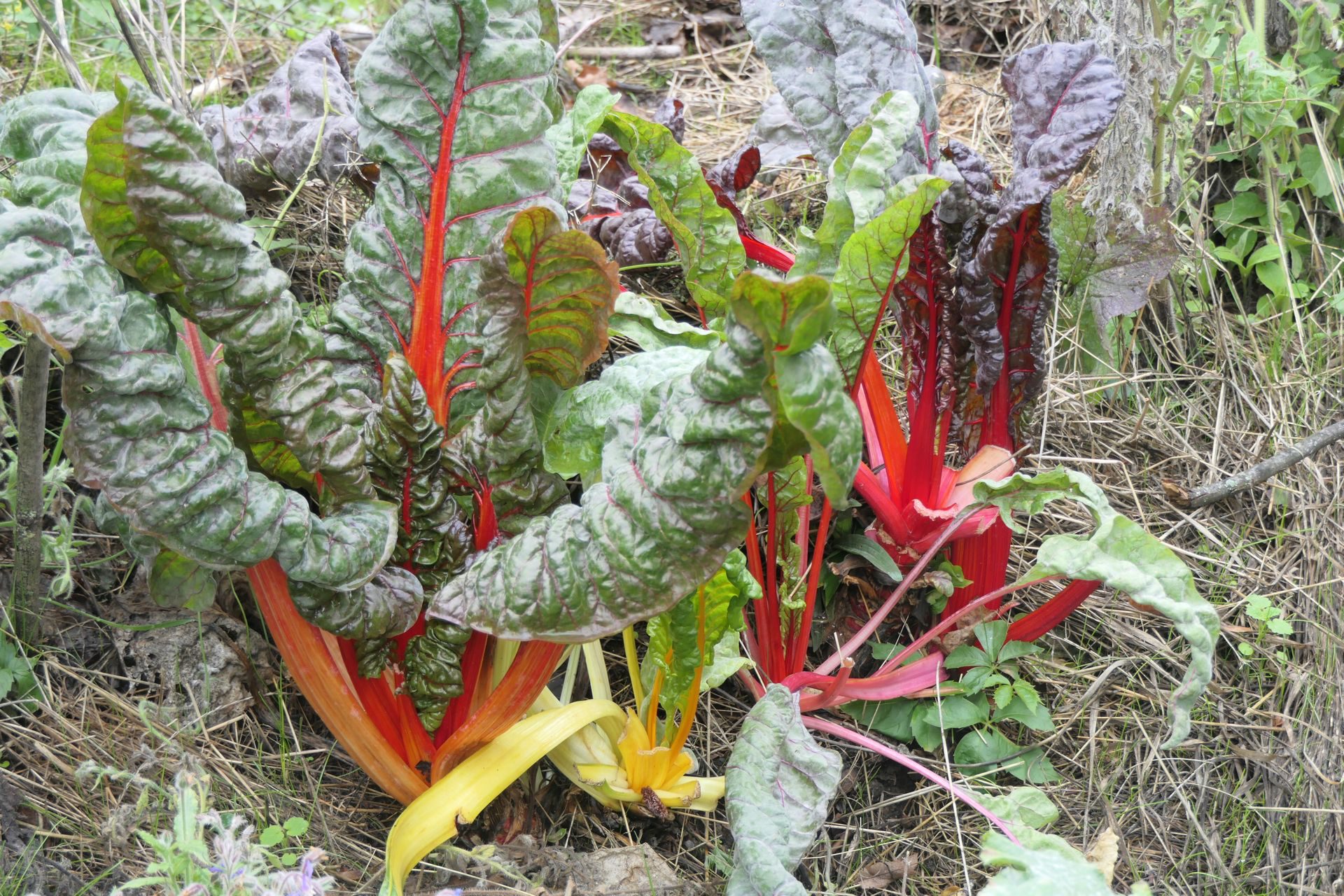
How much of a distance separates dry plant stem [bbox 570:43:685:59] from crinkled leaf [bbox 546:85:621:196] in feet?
4.08

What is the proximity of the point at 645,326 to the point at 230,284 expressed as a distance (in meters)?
0.69

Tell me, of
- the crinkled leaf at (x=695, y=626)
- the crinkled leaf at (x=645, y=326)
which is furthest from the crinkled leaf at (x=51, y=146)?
the crinkled leaf at (x=695, y=626)

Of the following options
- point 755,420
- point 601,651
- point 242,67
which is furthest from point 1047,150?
point 242,67

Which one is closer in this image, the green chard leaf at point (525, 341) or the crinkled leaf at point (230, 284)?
the crinkled leaf at point (230, 284)

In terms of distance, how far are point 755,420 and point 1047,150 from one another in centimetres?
96

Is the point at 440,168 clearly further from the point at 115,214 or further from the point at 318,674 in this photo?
the point at 318,674

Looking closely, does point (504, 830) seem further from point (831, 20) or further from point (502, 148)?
point (831, 20)

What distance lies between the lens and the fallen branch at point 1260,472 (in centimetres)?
208

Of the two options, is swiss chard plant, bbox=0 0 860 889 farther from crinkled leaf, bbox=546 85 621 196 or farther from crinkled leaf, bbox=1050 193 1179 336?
crinkled leaf, bbox=1050 193 1179 336

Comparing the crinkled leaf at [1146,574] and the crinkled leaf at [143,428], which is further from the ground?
the crinkled leaf at [143,428]

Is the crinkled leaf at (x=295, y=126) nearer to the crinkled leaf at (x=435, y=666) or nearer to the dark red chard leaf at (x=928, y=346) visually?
the crinkled leaf at (x=435, y=666)

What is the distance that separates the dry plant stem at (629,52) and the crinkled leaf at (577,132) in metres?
1.24

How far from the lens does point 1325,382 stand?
2.25 meters

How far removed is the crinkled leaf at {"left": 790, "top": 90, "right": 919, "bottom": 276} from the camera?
1.56 metres
